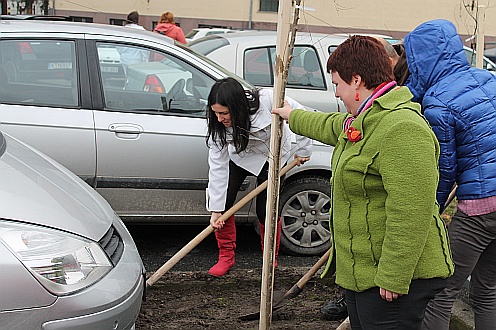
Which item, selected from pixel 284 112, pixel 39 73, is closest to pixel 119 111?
pixel 39 73

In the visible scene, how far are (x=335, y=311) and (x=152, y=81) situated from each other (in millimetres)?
2120

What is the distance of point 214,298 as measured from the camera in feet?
14.4

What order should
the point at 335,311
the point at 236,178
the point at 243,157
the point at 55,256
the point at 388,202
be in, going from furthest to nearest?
the point at 236,178 < the point at 243,157 < the point at 335,311 < the point at 55,256 < the point at 388,202

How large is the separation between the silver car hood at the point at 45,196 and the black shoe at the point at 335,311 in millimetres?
1545

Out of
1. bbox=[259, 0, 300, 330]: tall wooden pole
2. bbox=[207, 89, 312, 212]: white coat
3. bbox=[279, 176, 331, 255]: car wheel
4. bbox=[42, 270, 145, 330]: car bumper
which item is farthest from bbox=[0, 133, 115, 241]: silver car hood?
bbox=[279, 176, 331, 255]: car wheel

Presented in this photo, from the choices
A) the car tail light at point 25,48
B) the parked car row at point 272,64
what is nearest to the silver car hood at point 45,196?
the car tail light at point 25,48

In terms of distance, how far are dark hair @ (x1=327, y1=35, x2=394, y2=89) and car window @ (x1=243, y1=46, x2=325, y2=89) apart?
429 cm

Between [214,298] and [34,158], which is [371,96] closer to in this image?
[34,158]

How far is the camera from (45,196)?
9.45ft

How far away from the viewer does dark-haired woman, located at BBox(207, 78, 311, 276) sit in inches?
163

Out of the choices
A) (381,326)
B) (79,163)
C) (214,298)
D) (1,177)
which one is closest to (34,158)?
(1,177)

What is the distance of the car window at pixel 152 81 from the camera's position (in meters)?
4.84

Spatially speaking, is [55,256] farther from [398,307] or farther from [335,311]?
[335,311]

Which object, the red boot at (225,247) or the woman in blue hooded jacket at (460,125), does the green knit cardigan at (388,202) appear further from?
the red boot at (225,247)
